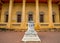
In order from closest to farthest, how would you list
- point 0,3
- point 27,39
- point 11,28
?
point 27,39 < point 11,28 < point 0,3

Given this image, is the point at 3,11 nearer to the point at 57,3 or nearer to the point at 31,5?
the point at 31,5

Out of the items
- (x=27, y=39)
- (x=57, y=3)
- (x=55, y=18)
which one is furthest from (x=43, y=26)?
(x=27, y=39)

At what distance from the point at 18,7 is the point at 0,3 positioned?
3807 mm

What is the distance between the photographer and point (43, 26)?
2442cm

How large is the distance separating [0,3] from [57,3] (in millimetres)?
11943

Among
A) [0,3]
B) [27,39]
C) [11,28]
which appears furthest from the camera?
[0,3]

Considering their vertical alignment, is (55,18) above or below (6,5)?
below

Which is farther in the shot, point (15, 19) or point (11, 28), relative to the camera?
point (15, 19)

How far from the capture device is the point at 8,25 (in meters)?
23.8

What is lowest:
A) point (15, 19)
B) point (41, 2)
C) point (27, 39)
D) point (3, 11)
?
point (27, 39)

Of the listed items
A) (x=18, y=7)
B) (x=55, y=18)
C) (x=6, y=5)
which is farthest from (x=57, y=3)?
(x=6, y=5)

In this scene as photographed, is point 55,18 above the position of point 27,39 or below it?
above

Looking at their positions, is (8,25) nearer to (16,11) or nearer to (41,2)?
(16,11)

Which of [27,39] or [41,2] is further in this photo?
[41,2]
